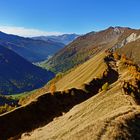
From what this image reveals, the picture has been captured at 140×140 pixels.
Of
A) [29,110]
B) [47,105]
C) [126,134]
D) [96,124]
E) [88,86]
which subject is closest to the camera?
[126,134]

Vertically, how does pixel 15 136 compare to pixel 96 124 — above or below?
below

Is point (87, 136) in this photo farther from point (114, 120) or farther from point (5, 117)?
point (5, 117)

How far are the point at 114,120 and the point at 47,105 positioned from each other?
63892mm

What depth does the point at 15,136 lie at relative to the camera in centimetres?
11038

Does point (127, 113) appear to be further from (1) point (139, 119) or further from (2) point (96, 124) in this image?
(2) point (96, 124)

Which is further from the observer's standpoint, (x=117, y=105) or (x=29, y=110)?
(x=29, y=110)

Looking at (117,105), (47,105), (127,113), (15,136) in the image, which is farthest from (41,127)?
(127,113)

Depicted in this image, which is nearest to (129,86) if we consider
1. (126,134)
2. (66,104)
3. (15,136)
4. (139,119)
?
(66,104)

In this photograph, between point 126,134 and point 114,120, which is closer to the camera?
point 126,134

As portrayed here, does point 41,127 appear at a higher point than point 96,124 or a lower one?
lower

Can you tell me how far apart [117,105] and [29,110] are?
4121 cm

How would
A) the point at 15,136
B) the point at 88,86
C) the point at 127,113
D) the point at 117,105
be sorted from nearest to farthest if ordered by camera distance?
the point at 127,113
the point at 117,105
the point at 15,136
the point at 88,86

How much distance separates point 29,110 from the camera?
411 ft

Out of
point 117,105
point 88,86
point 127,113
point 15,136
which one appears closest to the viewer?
point 127,113
